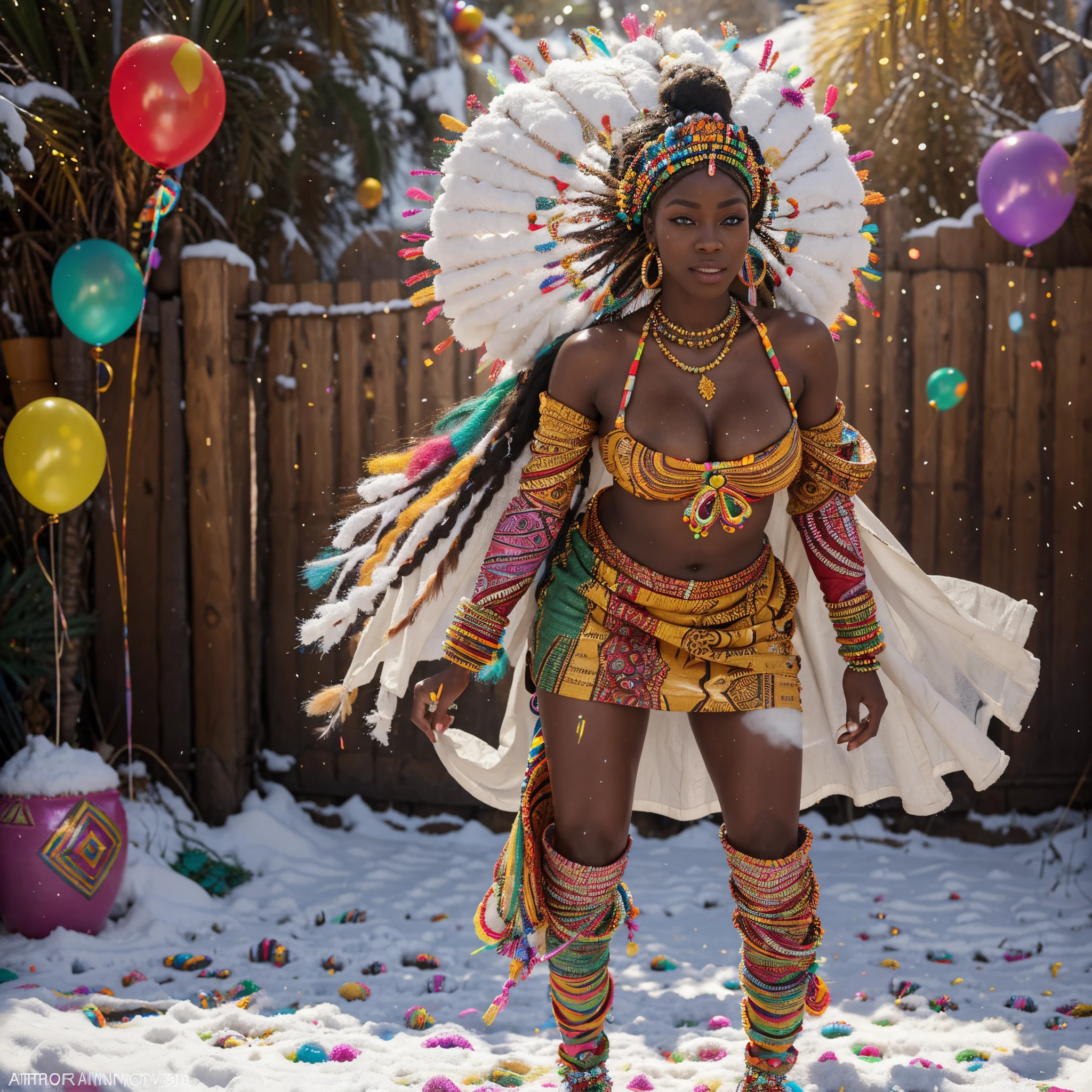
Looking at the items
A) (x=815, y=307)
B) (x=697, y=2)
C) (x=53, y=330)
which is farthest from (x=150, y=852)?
(x=697, y=2)

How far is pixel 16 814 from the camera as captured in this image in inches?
146

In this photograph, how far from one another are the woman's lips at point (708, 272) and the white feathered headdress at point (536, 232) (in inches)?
Answer: 15.3

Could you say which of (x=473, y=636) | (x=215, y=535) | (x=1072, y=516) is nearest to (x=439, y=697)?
(x=473, y=636)

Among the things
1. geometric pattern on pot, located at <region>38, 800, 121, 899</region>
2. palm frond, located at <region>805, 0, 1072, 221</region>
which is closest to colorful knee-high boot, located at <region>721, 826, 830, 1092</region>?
geometric pattern on pot, located at <region>38, 800, 121, 899</region>

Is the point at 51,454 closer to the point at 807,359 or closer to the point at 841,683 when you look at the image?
the point at 807,359

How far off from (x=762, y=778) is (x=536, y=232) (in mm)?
1414

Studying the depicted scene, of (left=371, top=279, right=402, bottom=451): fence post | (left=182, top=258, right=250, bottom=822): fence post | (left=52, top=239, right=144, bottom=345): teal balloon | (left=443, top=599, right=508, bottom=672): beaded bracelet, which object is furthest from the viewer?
(left=371, top=279, right=402, bottom=451): fence post

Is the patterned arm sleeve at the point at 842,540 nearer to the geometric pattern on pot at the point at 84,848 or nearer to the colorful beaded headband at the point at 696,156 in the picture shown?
the colorful beaded headband at the point at 696,156

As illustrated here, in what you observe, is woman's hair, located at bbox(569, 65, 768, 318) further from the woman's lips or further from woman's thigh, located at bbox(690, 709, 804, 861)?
woman's thigh, located at bbox(690, 709, 804, 861)

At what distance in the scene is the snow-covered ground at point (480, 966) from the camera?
9.17 ft

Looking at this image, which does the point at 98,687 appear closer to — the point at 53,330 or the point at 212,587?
the point at 212,587

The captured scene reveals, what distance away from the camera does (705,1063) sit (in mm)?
2924

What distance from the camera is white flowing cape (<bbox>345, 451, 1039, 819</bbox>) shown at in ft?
9.37

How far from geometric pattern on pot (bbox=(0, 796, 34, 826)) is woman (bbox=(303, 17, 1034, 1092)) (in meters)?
1.60
